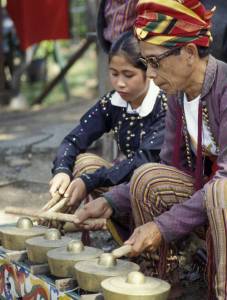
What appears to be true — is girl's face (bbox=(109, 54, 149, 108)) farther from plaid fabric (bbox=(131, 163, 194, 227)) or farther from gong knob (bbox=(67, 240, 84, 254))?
gong knob (bbox=(67, 240, 84, 254))

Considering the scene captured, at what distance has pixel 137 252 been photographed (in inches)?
117

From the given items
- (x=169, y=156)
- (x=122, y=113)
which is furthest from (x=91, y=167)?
(x=169, y=156)

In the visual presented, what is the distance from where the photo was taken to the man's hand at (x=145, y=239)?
117 inches

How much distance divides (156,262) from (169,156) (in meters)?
0.46

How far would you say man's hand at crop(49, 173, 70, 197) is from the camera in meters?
3.82

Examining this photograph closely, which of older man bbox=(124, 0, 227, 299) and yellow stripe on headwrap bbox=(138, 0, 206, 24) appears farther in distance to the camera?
yellow stripe on headwrap bbox=(138, 0, 206, 24)

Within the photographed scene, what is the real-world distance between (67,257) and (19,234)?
42 cm

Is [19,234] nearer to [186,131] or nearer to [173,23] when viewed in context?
[186,131]

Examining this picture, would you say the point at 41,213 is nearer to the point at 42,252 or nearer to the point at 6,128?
the point at 42,252

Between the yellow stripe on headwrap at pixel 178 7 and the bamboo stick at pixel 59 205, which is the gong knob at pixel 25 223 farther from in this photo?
the yellow stripe on headwrap at pixel 178 7

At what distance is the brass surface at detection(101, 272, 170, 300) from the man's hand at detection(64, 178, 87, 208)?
1060 mm

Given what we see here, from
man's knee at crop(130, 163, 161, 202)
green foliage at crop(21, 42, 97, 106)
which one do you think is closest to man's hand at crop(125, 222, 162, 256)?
man's knee at crop(130, 163, 161, 202)

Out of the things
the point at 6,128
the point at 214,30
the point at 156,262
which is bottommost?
the point at 6,128

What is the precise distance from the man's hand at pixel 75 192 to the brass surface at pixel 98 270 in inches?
31.9
